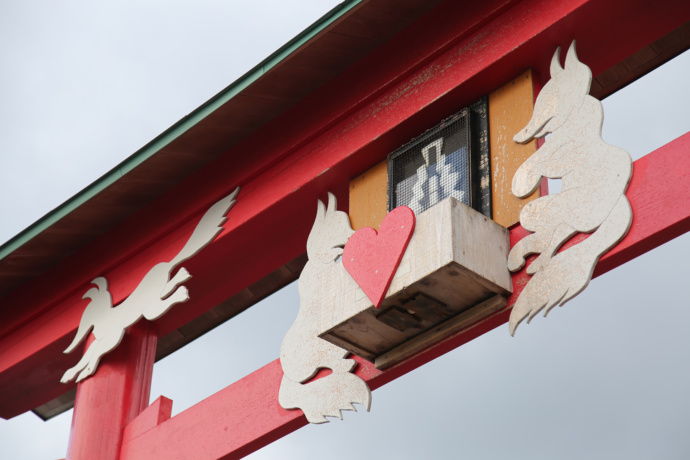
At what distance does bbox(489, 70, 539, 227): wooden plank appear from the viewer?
5668 mm

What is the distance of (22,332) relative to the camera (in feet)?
26.4

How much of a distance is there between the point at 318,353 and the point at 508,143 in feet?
4.25

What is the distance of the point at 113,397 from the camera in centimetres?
712

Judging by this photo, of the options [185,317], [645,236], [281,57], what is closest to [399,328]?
[645,236]

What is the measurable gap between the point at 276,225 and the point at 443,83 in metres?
1.29

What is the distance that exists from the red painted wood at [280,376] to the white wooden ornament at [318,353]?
0.27ft

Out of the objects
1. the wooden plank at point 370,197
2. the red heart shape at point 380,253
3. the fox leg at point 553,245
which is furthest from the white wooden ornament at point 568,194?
the wooden plank at point 370,197

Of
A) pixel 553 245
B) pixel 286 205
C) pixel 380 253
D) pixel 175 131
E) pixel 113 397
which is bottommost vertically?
pixel 553 245

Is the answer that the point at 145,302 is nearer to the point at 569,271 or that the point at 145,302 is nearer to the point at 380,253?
the point at 380,253

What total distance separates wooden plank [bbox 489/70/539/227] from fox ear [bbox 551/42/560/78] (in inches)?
5.5

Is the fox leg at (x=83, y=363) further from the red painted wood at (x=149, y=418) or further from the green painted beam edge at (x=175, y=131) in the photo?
the green painted beam edge at (x=175, y=131)

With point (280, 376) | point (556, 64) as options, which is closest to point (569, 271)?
point (556, 64)

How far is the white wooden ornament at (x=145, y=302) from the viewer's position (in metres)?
7.09

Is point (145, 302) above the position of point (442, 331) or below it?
above
